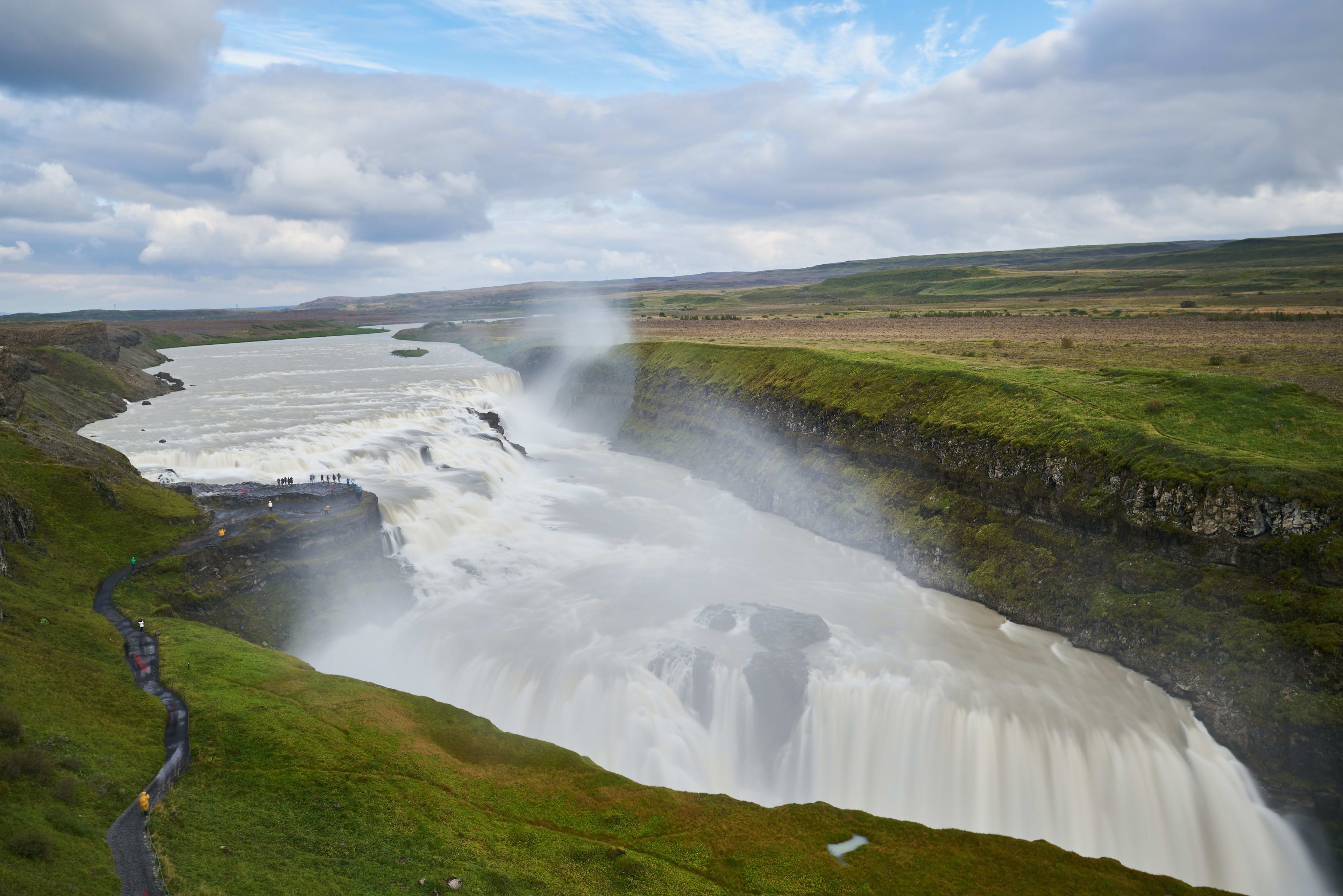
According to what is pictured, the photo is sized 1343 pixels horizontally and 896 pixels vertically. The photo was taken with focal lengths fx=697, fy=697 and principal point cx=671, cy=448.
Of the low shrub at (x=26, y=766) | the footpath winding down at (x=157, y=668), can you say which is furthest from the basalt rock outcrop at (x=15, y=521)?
the low shrub at (x=26, y=766)

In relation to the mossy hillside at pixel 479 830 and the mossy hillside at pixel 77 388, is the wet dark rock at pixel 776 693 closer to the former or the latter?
the mossy hillside at pixel 479 830

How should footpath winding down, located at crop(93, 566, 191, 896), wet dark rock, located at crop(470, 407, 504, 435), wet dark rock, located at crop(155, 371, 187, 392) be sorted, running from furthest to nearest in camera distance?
wet dark rock, located at crop(155, 371, 187, 392)
wet dark rock, located at crop(470, 407, 504, 435)
footpath winding down, located at crop(93, 566, 191, 896)

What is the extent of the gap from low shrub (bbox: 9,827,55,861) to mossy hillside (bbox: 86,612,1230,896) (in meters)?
1.99

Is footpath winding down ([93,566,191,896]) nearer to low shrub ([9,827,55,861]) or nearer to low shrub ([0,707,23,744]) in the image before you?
low shrub ([9,827,55,861])

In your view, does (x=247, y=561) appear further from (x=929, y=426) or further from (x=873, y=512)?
(x=929, y=426)

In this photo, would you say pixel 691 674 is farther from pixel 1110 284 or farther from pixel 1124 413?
pixel 1110 284

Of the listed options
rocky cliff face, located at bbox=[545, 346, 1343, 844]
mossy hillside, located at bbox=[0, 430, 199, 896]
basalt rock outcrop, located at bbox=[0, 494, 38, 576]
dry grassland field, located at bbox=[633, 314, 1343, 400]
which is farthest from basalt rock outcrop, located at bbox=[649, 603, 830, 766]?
dry grassland field, located at bbox=[633, 314, 1343, 400]

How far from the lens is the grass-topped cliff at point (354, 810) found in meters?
14.1

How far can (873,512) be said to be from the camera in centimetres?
4188

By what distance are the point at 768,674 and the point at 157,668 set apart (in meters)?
20.8

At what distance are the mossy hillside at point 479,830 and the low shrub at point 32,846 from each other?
1.99m

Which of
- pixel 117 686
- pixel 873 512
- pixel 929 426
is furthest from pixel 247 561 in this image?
pixel 929 426

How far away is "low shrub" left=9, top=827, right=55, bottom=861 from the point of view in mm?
12203

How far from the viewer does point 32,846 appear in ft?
40.2
